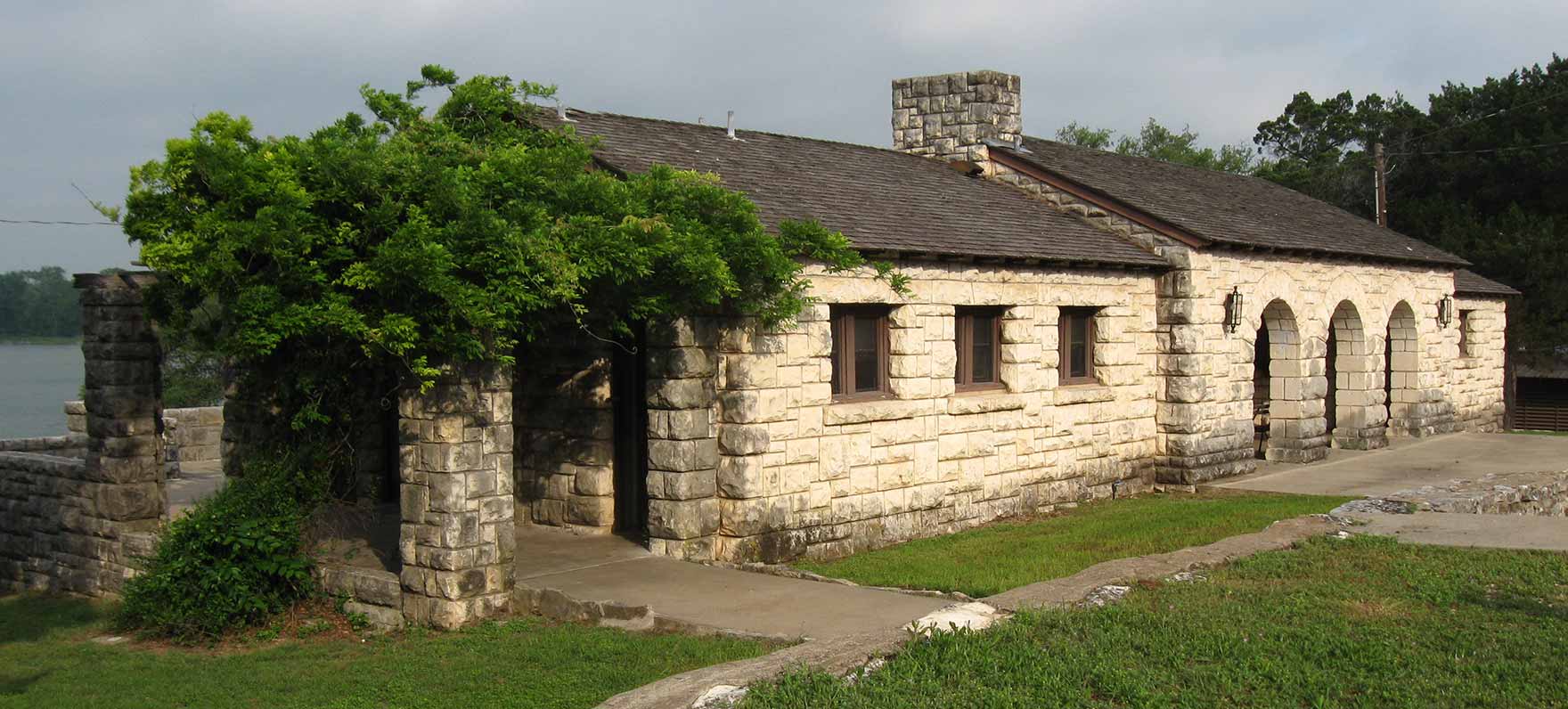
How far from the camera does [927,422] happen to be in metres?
13.6

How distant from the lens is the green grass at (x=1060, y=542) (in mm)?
10828

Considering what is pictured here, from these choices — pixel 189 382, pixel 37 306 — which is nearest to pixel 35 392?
pixel 37 306

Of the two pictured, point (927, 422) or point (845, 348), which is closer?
point (845, 348)

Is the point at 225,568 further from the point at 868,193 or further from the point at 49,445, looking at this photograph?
the point at 49,445

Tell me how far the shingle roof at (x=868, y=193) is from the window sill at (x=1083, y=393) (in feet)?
5.03

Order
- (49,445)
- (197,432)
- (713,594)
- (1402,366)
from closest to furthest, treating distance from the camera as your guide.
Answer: (713,594) → (49,445) → (197,432) → (1402,366)

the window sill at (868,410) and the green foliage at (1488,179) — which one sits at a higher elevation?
the green foliage at (1488,179)

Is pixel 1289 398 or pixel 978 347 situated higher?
pixel 978 347

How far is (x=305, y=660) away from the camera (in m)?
8.96

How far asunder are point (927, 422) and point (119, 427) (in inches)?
306

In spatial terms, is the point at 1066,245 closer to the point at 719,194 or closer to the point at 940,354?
the point at 940,354

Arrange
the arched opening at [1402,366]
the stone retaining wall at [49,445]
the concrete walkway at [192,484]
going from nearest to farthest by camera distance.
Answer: the concrete walkway at [192,484] → the stone retaining wall at [49,445] → the arched opening at [1402,366]

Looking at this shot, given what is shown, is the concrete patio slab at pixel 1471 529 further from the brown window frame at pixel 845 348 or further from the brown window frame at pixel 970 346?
the brown window frame at pixel 845 348

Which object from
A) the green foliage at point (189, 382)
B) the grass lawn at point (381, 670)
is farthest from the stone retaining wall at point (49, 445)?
the green foliage at point (189, 382)
